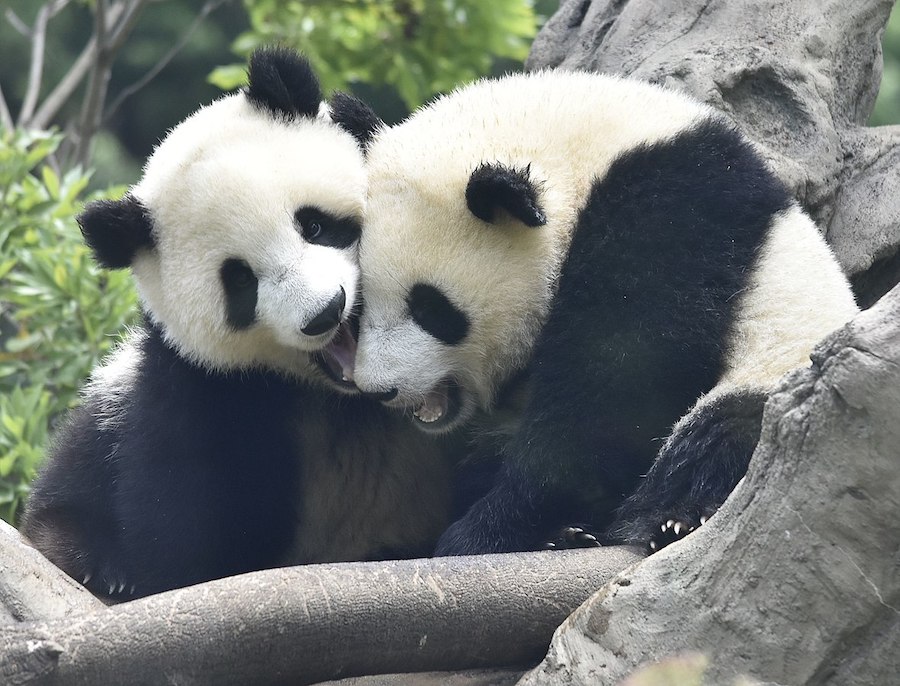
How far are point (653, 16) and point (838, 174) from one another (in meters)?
0.94

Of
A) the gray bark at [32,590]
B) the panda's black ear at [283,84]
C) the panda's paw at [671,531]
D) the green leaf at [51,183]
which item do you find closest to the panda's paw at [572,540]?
the panda's paw at [671,531]

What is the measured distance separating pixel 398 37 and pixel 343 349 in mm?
3089

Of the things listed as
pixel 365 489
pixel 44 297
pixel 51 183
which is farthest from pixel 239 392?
pixel 51 183

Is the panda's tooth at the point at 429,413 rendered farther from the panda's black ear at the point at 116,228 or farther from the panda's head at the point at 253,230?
the panda's black ear at the point at 116,228

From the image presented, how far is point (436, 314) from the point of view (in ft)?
Result: 9.50

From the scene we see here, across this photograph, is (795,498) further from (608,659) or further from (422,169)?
(422,169)

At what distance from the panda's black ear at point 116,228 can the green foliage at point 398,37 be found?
8.68 feet

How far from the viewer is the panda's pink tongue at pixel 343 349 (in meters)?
2.98

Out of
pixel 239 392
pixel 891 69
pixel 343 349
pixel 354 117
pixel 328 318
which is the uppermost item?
pixel 891 69

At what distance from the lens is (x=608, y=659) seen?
2.01 m

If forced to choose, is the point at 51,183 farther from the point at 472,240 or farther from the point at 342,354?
the point at 472,240

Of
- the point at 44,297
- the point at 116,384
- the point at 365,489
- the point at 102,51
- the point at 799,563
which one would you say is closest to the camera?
the point at 799,563

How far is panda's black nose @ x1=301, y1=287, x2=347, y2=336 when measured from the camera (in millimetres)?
2650

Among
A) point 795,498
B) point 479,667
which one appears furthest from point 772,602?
point 479,667
